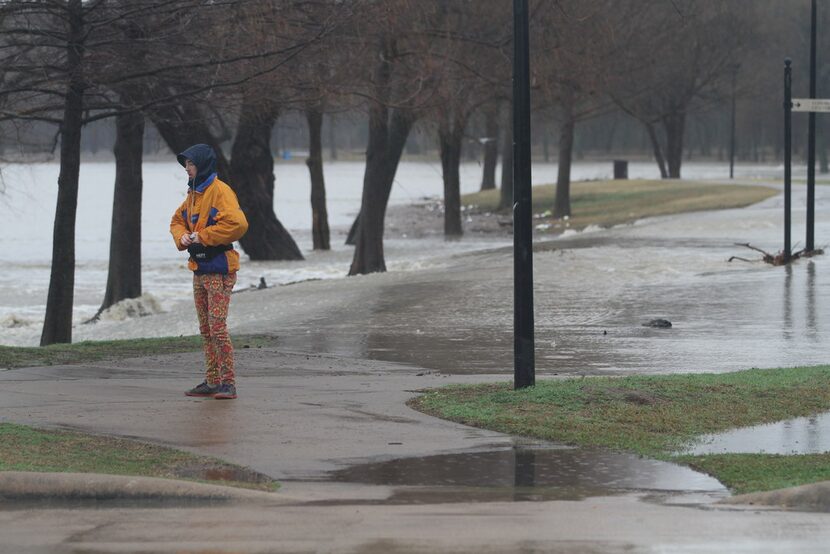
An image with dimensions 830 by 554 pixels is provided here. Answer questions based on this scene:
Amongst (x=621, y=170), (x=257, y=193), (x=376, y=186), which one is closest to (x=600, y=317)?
(x=376, y=186)

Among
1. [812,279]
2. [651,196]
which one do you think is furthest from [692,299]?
[651,196]

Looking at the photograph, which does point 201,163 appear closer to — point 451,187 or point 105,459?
point 105,459

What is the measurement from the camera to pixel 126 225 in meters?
24.5

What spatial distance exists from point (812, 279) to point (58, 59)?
12114 mm

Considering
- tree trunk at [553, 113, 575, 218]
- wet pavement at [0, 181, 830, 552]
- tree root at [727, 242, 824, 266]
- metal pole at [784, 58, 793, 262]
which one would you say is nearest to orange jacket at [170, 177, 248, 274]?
wet pavement at [0, 181, 830, 552]

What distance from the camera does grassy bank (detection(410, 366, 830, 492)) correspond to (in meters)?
8.27

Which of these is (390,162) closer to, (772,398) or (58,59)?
(58,59)

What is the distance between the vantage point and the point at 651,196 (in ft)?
170

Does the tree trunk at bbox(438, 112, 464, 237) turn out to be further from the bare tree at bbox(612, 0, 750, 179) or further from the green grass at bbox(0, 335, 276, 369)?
the green grass at bbox(0, 335, 276, 369)

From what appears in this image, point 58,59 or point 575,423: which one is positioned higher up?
point 58,59

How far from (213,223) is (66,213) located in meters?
7.79

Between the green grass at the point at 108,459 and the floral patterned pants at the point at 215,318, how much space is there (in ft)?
5.89

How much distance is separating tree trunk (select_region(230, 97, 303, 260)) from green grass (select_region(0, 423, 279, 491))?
25503 mm

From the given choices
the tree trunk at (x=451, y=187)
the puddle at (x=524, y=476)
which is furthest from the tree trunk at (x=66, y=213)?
the tree trunk at (x=451, y=187)
